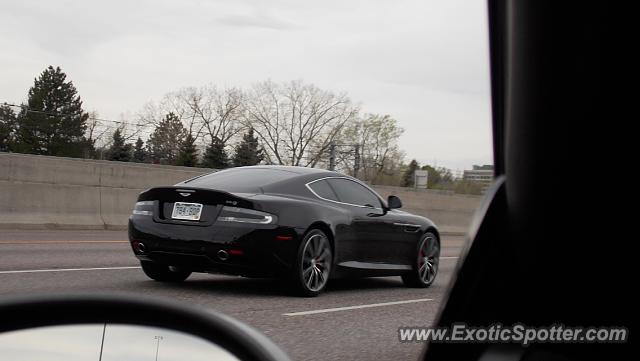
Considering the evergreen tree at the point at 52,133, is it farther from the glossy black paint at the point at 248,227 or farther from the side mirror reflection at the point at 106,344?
the side mirror reflection at the point at 106,344

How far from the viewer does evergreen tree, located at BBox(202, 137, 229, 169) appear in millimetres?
55509

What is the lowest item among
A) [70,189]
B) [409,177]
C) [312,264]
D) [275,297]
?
[275,297]

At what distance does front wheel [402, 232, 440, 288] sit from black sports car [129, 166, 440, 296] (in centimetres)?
106

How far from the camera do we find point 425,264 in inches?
411

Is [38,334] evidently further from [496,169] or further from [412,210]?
[412,210]

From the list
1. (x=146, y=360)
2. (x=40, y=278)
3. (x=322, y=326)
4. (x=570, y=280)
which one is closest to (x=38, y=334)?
(x=146, y=360)

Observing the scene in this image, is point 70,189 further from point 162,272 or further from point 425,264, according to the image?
point 425,264

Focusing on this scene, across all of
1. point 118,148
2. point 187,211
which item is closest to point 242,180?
point 187,211

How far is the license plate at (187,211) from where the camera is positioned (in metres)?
8.06

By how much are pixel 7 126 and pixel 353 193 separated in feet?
94.8

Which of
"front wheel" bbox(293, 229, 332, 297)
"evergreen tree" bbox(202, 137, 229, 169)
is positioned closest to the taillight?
"front wheel" bbox(293, 229, 332, 297)

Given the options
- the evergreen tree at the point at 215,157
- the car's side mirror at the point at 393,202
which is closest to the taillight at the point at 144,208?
the car's side mirror at the point at 393,202

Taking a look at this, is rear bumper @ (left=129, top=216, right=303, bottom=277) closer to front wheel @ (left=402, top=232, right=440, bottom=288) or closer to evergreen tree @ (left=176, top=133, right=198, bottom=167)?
front wheel @ (left=402, top=232, right=440, bottom=288)

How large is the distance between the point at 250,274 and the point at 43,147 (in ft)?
103
